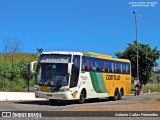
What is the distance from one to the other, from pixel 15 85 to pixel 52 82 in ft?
71.4

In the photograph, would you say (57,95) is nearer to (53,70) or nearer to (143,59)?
(53,70)

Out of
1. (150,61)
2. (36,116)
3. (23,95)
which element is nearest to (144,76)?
(150,61)

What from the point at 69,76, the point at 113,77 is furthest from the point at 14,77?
the point at 69,76

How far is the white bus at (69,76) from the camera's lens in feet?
93.2

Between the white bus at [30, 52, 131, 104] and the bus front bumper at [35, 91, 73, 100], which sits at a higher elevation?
the white bus at [30, 52, 131, 104]

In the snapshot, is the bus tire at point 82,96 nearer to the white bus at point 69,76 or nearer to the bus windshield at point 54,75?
the white bus at point 69,76

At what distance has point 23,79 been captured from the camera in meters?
51.2

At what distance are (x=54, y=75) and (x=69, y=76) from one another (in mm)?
929

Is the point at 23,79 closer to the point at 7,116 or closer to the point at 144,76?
the point at 144,76

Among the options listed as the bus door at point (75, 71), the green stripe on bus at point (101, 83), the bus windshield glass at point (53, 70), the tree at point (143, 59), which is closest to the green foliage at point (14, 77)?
the green stripe on bus at point (101, 83)

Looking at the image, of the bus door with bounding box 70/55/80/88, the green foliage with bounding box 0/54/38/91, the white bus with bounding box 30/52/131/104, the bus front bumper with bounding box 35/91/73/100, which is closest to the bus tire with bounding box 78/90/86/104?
the white bus with bounding box 30/52/131/104

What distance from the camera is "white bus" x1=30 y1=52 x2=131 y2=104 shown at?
28.4m

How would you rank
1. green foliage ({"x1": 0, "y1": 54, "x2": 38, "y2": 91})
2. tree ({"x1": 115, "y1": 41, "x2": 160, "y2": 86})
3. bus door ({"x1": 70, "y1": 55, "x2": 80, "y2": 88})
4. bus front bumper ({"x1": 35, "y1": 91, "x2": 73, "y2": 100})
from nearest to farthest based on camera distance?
bus front bumper ({"x1": 35, "y1": 91, "x2": 73, "y2": 100}) → bus door ({"x1": 70, "y1": 55, "x2": 80, "y2": 88}) → green foliage ({"x1": 0, "y1": 54, "x2": 38, "y2": 91}) → tree ({"x1": 115, "y1": 41, "x2": 160, "y2": 86})

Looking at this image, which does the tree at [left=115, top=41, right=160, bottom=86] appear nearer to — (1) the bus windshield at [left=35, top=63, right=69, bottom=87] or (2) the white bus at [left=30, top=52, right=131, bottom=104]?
(2) the white bus at [left=30, top=52, right=131, bottom=104]
